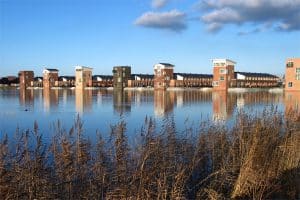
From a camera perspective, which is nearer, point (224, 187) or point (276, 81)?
point (224, 187)

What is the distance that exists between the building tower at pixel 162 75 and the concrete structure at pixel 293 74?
119 ft

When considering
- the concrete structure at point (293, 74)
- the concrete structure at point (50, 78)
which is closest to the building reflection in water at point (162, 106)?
the concrete structure at point (293, 74)

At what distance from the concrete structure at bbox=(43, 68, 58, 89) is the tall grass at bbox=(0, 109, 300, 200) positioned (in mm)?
131366

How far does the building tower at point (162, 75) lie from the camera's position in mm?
104250

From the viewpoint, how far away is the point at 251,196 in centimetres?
764

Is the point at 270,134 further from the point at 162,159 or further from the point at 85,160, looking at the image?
the point at 85,160

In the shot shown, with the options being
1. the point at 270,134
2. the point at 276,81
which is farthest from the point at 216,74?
the point at 270,134

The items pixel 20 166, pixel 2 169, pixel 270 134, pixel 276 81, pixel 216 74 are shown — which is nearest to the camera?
pixel 2 169

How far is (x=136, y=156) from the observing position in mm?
8234

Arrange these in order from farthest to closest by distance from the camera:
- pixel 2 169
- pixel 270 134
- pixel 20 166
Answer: pixel 270 134 < pixel 20 166 < pixel 2 169

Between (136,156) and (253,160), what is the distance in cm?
254

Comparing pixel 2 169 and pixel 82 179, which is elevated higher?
pixel 2 169

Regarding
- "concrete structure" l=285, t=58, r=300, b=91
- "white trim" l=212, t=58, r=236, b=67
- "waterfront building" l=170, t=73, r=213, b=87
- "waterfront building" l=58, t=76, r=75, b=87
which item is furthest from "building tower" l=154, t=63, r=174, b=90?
"waterfront building" l=58, t=76, r=75, b=87

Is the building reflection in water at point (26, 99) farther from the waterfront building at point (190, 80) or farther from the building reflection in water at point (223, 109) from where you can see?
the waterfront building at point (190, 80)
